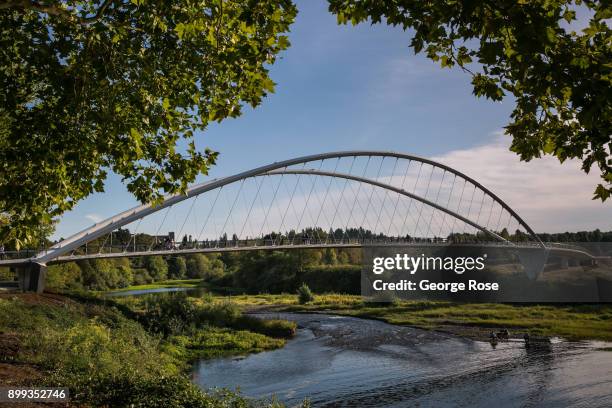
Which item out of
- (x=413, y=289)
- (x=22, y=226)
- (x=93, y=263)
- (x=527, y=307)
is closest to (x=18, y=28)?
(x=22, y=226)

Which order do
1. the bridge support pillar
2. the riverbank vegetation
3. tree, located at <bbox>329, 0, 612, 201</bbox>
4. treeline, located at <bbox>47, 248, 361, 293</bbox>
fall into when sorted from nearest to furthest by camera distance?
tree, located at <bbox>329, 0, 612, 201</bbox> < the riverbank vegetation < the bridge support pillar < treeline, located at <bbox>47, 248, 361, 293</bbox>

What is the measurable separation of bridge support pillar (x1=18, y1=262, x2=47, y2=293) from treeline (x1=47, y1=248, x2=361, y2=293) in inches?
762

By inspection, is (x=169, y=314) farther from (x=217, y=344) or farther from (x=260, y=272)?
(x=260, y=272)

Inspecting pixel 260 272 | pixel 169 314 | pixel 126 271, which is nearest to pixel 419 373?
pixel 169 314

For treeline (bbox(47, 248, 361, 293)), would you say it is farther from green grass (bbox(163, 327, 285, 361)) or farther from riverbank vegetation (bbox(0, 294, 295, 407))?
green grass (bbox(163, 327, 285, 361))

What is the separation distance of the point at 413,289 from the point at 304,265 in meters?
18.7

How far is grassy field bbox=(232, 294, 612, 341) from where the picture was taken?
120ft

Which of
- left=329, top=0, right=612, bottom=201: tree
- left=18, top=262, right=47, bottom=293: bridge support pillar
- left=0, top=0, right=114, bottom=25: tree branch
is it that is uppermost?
left=0, top=0, right=114, bottom=25: tree branch

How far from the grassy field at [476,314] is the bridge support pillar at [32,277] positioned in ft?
84.4

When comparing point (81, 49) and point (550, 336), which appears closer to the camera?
point (81, 49)

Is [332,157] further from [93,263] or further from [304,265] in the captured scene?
[93,263]

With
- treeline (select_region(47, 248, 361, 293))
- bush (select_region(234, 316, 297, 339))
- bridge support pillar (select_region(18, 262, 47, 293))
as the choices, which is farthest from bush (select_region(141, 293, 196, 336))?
treeline (select_region(47, 248, 361, 293))

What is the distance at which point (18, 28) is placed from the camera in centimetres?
969

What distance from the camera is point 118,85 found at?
902 cm
